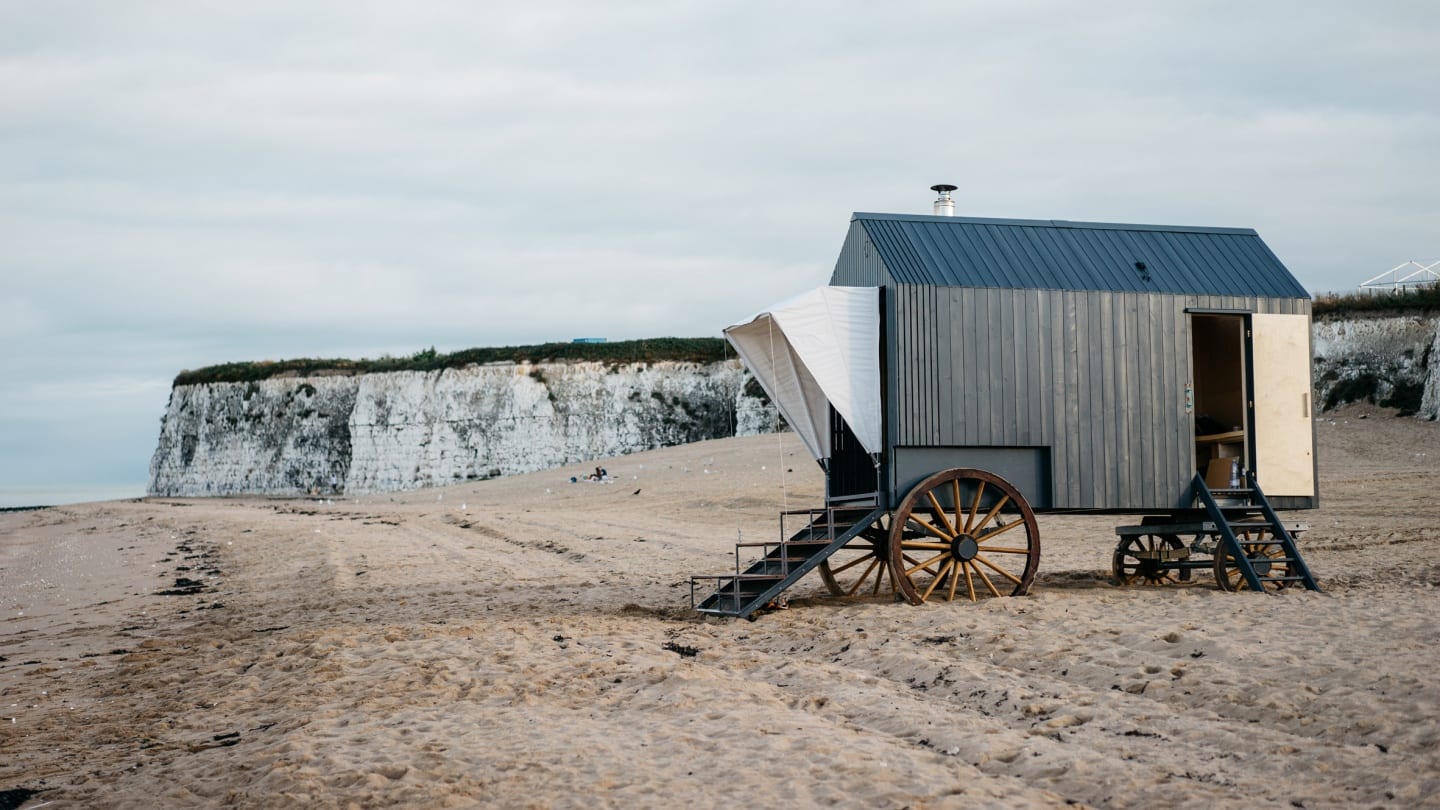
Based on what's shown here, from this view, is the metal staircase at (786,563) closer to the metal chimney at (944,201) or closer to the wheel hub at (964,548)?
the wheel hub at (964,548)

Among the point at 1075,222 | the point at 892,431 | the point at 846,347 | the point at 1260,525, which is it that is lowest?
the point at 1260,525

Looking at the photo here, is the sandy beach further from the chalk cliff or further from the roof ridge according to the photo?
the chalk cliff

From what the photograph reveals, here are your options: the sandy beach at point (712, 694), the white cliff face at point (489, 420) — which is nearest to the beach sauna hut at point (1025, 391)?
the sandy beach at point (712, 694)

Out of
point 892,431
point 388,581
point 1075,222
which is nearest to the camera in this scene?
point 892,431

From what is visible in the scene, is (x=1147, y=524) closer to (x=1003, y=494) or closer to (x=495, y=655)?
(x=1003, y=494)

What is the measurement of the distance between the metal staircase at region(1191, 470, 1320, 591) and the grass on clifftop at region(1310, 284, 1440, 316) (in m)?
30.4

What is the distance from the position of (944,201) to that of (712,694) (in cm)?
854

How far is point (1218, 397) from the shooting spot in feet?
53.4

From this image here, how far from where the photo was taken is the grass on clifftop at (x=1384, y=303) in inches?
1561

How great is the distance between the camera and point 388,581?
16766 mm

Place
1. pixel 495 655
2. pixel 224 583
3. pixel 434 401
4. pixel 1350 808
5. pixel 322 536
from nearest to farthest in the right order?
1. pixel 1350 808
2. pixel 495 655
3. pixel 224 583
4. pixel 322 536
5. pixel 434 401

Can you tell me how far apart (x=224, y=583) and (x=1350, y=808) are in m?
16.2

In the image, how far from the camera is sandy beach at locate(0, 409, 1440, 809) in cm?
657

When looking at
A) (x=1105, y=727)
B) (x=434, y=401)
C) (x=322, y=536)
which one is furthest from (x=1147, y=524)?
(x=434, y=401)
